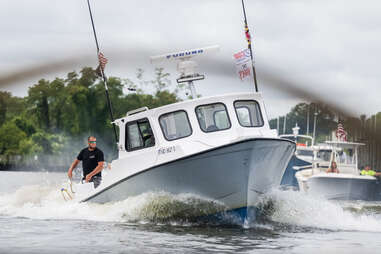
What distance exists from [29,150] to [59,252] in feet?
302

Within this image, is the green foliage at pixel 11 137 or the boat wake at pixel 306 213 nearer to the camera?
the boat wake at pixel 306 213

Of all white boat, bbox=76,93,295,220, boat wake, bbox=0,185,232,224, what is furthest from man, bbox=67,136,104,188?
boat wake, bbox=0,185,232,224

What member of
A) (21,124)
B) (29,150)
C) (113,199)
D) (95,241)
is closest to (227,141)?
(113,199)

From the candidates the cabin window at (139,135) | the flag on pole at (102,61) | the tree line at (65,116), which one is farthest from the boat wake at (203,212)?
the tree line at (65,116)

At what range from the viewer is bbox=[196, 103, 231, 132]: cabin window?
18062 mm

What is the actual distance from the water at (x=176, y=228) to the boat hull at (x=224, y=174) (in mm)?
323

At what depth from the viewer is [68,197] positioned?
2298 centimetres

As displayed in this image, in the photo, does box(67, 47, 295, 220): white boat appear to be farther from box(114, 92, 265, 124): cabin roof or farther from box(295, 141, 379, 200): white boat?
box(295, 141, 379, 200): white boat

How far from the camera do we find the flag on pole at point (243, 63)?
19641 mm

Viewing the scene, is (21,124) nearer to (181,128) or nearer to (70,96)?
(70,96)

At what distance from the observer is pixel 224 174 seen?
17.0 m

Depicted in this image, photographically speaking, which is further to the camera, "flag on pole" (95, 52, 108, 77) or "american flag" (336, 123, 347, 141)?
"american flag" (336, 123, 347, 141)

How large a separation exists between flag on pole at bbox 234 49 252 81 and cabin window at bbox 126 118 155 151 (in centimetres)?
328

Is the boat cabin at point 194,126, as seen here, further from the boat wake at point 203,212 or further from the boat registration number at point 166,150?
the boat wake at point 203,212
